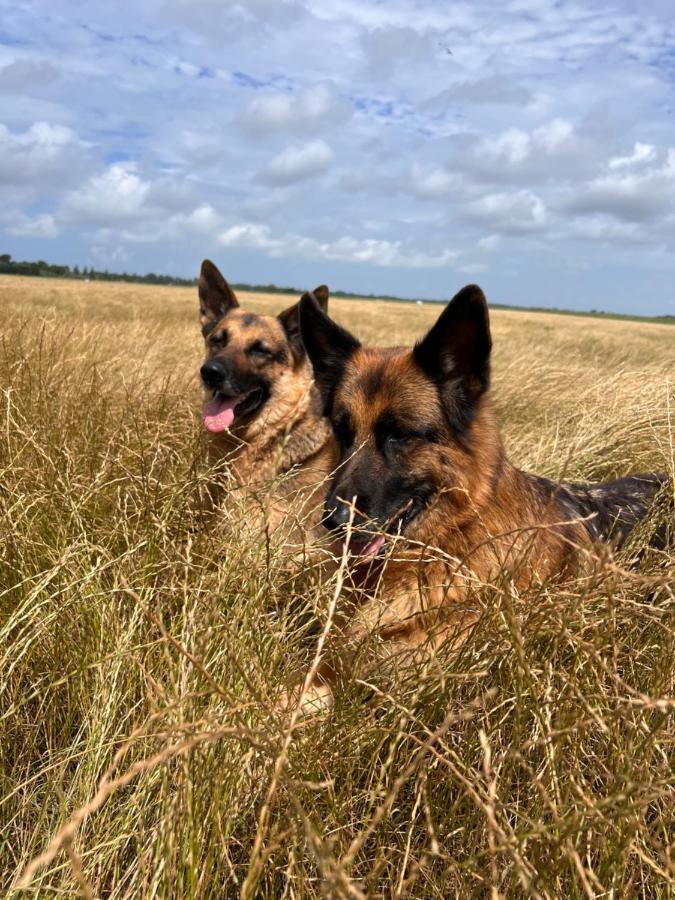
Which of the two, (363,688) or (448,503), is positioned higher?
(448,503)

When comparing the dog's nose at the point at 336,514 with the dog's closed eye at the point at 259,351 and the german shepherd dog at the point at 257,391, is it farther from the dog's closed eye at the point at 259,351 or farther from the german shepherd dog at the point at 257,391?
the dog's closed eye at the point at 259,351

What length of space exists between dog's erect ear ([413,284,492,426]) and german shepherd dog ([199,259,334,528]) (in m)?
1.73

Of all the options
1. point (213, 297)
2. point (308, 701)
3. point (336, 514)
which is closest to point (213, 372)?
point (213, 297)

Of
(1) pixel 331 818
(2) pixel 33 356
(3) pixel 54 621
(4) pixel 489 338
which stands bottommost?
(1) pixel 331 818

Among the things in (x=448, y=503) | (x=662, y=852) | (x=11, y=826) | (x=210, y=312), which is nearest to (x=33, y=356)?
(x=210, y=312)

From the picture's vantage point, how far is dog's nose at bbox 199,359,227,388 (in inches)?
203

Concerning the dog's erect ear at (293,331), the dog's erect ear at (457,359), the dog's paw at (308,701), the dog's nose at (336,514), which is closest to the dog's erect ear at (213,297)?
the dog's erect ear at (293,331)

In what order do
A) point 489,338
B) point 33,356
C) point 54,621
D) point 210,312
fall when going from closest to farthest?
point 54,621 → point 489,338 → point 33,356 → point 210,312

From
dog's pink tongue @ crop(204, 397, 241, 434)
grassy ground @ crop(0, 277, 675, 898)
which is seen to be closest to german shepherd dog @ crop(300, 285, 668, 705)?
grassy ground @ crop(0, 277, 675, 898)

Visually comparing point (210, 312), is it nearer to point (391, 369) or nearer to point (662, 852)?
point (391, 369)

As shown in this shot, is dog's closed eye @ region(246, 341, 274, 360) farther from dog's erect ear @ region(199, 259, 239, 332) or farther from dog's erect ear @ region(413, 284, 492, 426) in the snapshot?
dog's erect ear @ region(413, 284, 492, 426)

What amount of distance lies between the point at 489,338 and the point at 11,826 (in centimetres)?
227

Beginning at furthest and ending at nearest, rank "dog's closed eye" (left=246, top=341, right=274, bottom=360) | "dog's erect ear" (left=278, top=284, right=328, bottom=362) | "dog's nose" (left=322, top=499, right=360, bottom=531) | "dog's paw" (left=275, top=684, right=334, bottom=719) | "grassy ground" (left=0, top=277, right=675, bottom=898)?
1. "dog's erect ear" (left=278, top=284, right=328, bottom=362)
2. "dog's closed eye" (left=246, top=341, right=274, bottom=360)
3. "dog's nose" (left=322, top=499, right=360, bottom=531)
4. "dog's paw" (left=275, top=684, right=334, bottom=719)
5. "grassy ground" (left=0, top=277, right=675, bottom=898)

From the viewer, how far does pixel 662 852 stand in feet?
4.70
